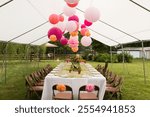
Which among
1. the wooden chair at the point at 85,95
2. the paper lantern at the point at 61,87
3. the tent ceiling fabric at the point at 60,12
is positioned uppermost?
the tent ceiling fabric at the point at 60,12

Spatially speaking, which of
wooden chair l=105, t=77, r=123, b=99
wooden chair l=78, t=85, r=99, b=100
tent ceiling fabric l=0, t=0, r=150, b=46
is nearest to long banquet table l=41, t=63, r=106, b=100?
wooden chair l=78, t=85, r=99, b=100

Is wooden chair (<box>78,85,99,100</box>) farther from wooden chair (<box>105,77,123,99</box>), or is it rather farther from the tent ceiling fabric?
the tent ceiling fabric

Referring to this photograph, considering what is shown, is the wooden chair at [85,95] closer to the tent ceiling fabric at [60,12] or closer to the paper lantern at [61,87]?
the paper lantern at [61,87]

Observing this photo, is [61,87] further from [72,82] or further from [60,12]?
[60,12]

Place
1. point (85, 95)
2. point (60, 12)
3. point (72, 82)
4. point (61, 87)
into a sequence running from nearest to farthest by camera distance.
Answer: point (85, 95)
point (61, 87)
point (72, 82)
point (60, 12)

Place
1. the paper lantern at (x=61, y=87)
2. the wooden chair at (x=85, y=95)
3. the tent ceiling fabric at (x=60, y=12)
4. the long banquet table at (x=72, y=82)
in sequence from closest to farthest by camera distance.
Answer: the wooden chair at (x=85, y=95) → the paper lantern at (x=61, y=87) → the long banquet table at (x=72, y=82) → the tent ceiling fabric at (x=60, y=12)

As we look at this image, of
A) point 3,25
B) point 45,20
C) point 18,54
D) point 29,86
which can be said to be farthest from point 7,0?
point 18,54

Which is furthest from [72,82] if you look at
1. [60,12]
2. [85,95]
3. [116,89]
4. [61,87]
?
[60,12]

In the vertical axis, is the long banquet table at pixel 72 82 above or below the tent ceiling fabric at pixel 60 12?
below

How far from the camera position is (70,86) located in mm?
6039

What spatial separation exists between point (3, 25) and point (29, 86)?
1.85m

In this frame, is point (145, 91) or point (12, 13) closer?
point (12, 13)

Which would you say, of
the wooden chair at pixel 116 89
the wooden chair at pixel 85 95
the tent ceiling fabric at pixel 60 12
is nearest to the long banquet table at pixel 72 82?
the wooden chair at pixel 85 95

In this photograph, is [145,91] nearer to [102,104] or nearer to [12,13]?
[12,13]
